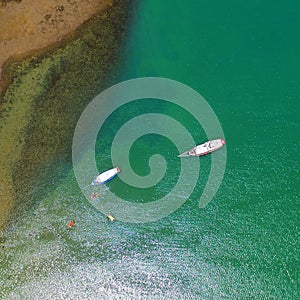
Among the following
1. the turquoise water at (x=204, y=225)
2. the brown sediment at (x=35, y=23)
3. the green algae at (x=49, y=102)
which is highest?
the brown sediment at (x=35, y=23)

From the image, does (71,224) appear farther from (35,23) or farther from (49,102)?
(35,23)

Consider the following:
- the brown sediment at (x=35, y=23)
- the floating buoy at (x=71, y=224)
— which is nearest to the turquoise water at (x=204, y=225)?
the floating buoy at (x=71, y=224)

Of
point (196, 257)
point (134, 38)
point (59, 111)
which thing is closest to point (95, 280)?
point (196, 257)

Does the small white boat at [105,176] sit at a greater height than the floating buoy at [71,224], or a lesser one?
greater

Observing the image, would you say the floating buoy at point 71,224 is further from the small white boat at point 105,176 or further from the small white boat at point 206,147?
the small white boat at point 206,147

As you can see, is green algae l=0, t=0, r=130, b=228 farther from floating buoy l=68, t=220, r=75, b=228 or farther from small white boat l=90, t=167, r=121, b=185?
floating buoy l=68, t=220, r=75, b=228

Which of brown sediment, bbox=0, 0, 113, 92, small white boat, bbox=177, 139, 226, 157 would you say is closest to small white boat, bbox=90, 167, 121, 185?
small white boat, bbox=177, 139, 226, 157

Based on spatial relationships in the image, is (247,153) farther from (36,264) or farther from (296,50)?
(36,264)
